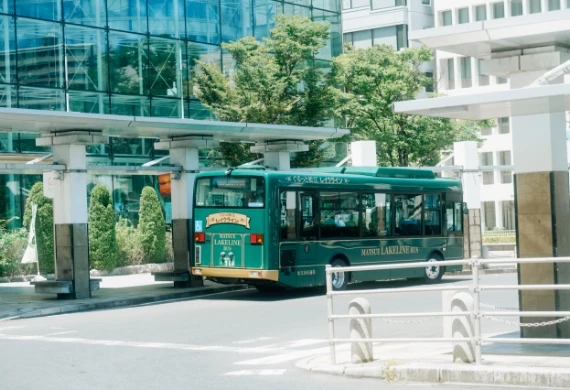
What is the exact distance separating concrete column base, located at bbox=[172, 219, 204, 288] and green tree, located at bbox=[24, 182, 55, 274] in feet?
23.3

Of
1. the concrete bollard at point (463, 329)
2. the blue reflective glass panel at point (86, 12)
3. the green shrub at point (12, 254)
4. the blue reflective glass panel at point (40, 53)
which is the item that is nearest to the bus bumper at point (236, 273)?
the green shrub at point (12, 254)

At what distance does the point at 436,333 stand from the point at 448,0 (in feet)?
185

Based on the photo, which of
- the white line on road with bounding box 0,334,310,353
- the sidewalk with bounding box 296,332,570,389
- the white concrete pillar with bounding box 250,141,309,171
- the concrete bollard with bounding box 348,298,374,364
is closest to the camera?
the sidewalk with bounding box 296,332,570,389

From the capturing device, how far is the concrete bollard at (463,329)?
12055 mm

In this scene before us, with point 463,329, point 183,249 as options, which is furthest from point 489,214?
point 463,329

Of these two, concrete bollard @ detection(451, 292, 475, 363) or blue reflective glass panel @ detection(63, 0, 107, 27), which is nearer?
concrete bollard @ detection(451, 292, 475, 363)

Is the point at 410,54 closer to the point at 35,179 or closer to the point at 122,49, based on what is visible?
the point at 122,49

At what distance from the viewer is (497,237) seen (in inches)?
2124

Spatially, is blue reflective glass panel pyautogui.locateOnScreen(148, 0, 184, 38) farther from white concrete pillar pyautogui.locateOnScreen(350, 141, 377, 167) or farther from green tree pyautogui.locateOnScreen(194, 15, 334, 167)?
white concrete pillar pyautogui.locateOnScreen(350, 141, 377, 167)

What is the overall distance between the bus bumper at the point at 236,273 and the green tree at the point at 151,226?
1088 cm

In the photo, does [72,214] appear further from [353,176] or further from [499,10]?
[499,10]

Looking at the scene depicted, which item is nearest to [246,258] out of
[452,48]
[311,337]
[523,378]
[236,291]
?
[236,291]

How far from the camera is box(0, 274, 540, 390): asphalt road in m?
12.7

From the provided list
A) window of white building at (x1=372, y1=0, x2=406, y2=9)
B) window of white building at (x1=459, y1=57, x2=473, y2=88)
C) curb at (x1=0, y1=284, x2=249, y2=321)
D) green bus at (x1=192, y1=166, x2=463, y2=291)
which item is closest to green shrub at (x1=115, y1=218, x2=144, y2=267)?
curb at (x1=0, y1=284, x2=249, y2=321)
